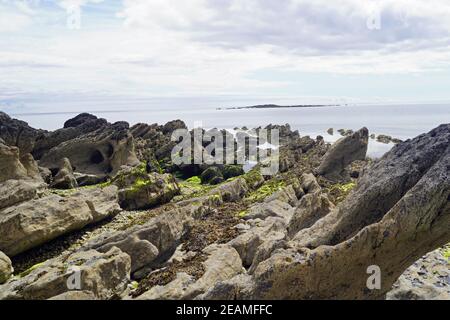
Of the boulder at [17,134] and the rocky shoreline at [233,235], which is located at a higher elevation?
Result: the boulder at [17,134]

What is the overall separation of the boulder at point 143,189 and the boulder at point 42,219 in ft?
24.6

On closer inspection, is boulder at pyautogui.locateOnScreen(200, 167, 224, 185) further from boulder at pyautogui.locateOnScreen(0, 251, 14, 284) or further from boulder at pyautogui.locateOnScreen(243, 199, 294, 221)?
boulder at pyautogui.locateOnScreen(0, 251, 14, 284)

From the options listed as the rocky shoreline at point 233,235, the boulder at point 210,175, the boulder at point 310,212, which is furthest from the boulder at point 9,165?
the boulder at point 310,212

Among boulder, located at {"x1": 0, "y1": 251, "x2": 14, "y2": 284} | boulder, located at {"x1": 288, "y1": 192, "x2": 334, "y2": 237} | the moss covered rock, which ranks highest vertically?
boulder, located at {"x1": 288, "y1": 192, "x2": 334, "y2": 237}

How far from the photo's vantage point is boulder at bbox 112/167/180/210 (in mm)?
45000

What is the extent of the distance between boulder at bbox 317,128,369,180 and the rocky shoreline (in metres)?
2.88

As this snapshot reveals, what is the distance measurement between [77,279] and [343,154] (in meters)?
45.6

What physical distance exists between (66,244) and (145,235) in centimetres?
843

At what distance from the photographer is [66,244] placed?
32438 mm

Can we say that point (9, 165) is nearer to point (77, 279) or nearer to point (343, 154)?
point (77, 279)

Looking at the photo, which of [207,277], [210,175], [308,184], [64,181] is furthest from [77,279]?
[210,175]

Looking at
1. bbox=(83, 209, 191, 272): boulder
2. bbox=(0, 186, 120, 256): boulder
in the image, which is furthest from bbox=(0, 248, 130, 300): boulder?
bbox=(0, 186, 120, 256): boulder

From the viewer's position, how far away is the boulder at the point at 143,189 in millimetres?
45000

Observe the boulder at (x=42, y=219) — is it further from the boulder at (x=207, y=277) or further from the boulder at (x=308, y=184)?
the boulder at (x=308, y=184)
